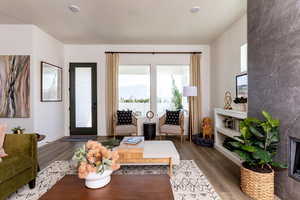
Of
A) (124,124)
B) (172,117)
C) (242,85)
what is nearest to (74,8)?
(124,124)

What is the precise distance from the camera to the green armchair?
1.75m

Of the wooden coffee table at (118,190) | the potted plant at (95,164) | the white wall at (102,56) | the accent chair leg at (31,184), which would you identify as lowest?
the accent chair leg at (31,184)

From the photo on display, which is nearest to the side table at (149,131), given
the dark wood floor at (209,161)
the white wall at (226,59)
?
the dark wood floor at (209,161)

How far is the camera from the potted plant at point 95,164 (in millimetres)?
1366

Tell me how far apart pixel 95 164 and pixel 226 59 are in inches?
160

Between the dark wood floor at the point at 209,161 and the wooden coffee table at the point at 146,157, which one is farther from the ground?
the wooden coffee table at the point at 146,157

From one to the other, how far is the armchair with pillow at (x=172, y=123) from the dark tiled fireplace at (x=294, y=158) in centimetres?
281

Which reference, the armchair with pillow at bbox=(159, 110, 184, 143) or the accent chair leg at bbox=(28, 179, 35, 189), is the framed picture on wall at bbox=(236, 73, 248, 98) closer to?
the armchair with pillow at bbox=(159, 110, 184, 143)

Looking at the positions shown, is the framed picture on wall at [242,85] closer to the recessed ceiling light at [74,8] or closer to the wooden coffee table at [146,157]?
the wooden coffee table at [146,157]

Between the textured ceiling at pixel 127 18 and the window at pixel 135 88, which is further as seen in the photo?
the window at pixel 135 88

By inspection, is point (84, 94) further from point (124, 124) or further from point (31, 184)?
point (31, 184)

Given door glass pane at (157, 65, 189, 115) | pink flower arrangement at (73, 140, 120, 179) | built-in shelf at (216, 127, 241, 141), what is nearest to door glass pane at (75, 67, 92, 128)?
door glass pane at (157, 65, 189, 115)

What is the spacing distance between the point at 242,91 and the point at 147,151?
2.36 metres

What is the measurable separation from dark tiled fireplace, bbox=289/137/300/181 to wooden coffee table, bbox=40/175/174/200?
1.45 metres
